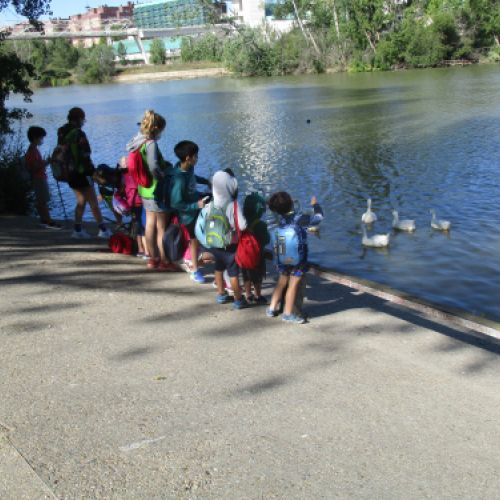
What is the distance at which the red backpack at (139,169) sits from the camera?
251 inches

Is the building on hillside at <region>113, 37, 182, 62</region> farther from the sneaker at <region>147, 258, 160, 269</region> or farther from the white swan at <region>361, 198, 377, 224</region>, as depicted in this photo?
the sneaker at <region>147, 258, 160, 269</region>

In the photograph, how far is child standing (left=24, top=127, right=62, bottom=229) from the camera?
880cm

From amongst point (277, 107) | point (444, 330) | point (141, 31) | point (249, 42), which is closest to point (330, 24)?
point (249, 42)

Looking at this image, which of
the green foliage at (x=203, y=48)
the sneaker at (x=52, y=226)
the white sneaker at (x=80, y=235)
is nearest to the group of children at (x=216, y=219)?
the white sneaker at (x=80, y=235)

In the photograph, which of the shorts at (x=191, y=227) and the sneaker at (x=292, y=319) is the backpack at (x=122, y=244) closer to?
the shorts at (x=191, y=227)

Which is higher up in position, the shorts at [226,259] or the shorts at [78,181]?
the shorts at [78,181]

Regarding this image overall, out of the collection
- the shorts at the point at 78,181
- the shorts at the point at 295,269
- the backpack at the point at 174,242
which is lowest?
the backpack at the point at 174,242

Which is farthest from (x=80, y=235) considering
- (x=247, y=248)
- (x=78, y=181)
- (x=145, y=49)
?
(x=145, y=49)

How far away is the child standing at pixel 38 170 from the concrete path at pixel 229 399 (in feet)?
9.48

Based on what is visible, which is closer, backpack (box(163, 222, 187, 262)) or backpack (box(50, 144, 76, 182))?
backpack (box(163, 222, 187, 262))

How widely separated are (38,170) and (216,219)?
4.65m

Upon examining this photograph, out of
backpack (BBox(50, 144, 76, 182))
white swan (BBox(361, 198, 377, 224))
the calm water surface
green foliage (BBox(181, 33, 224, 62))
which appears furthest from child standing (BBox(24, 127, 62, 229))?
green foliage (BBox(181, 33, 224, 62))

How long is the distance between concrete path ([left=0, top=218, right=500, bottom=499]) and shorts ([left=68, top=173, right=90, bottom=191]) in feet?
6.48

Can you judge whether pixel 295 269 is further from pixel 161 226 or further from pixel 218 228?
pixel 161 226
